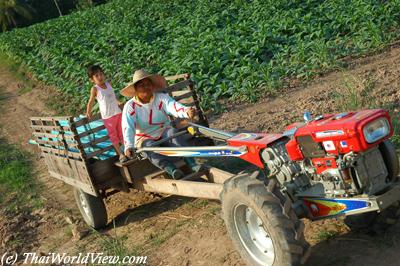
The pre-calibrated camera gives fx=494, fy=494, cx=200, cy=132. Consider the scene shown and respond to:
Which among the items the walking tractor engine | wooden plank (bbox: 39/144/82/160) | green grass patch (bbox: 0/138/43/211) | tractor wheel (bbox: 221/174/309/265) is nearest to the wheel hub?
tractor wheel (bbox: 221/174/309/265)

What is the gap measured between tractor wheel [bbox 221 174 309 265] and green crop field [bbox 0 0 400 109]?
5.83 m

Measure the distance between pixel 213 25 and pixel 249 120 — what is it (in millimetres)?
7220

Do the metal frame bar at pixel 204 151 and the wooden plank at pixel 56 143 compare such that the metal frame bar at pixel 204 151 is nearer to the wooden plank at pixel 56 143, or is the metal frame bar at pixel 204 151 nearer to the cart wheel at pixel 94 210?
the wooden plank at pixel 56 143

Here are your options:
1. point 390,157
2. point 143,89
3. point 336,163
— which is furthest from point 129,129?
point 390,157

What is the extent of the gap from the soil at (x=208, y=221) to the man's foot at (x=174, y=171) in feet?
2.00

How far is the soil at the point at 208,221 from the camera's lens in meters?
4.36

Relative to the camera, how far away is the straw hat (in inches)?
230

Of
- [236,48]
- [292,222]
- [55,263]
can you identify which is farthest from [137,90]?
[236,48]

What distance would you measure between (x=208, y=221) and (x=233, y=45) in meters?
7.52

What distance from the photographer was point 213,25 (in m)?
15.2

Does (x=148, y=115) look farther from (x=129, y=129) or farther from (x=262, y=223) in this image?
(x=262, y=223)

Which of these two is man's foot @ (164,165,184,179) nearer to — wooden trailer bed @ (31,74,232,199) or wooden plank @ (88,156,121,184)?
wooden trailer bed @ (31,74,232,199)

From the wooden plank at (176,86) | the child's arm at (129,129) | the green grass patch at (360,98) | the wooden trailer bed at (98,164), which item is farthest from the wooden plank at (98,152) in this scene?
the green grass patch at (360,98)

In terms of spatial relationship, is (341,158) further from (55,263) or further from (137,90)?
(55,263)
